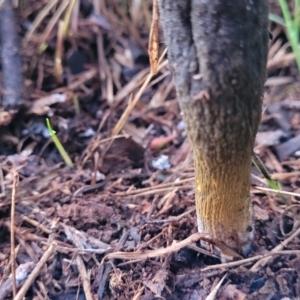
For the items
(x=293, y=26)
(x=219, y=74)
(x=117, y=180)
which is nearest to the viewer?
(x=219, y=74)

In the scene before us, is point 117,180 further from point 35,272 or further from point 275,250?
point 275,250

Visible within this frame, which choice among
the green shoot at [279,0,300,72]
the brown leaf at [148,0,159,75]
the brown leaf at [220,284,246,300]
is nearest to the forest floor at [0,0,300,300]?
the brown leaf at [220,284,246,300]

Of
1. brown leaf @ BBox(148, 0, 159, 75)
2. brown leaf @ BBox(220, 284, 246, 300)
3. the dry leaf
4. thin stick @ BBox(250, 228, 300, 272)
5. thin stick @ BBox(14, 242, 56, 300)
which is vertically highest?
brown leaf @ BBox(148, 0, 159, 75)

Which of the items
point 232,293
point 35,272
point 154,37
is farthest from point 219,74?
point 35,272

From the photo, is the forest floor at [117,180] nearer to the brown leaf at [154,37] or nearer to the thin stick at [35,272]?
the thin stick at [35,272]

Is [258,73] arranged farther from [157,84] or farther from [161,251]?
[157,84]

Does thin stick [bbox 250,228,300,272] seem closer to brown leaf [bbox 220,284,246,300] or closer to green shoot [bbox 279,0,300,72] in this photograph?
brown leaf [bbox 220,284,246,300]

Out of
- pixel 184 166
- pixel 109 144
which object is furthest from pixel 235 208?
pixel 109 144
